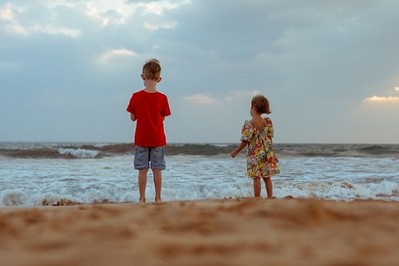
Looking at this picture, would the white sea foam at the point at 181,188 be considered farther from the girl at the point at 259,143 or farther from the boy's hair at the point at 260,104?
the boy's hair at the point at 260,104

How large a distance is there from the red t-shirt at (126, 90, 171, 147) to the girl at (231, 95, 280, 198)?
108 centimetres

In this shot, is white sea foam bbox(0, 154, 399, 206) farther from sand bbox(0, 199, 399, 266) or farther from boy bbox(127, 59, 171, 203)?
sand bbox(0, 199, 399, 266)

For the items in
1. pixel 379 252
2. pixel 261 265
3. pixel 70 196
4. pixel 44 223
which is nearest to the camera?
pixel 261 265

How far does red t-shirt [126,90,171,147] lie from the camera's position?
5250mm

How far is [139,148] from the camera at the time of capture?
17.4ft

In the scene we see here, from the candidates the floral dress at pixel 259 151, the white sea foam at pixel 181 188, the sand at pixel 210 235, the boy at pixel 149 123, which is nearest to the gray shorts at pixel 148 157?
the boy at pixel 149 123

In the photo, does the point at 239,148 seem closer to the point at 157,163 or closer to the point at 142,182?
the point at 157,163

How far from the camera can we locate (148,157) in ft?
17.5

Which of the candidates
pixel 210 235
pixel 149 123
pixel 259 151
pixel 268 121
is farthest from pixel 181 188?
pixel 210 235

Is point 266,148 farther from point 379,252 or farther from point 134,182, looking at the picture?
point 379,252

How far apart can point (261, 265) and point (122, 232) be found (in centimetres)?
54

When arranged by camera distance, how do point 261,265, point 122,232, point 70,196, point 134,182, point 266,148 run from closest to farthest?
point 261,265 < point 122,232 < point 266,148 < point 70,196 < point 134,182

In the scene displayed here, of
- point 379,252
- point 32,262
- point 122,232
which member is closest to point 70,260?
point 32,262

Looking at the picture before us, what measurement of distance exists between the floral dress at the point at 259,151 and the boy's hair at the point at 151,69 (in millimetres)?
1319
